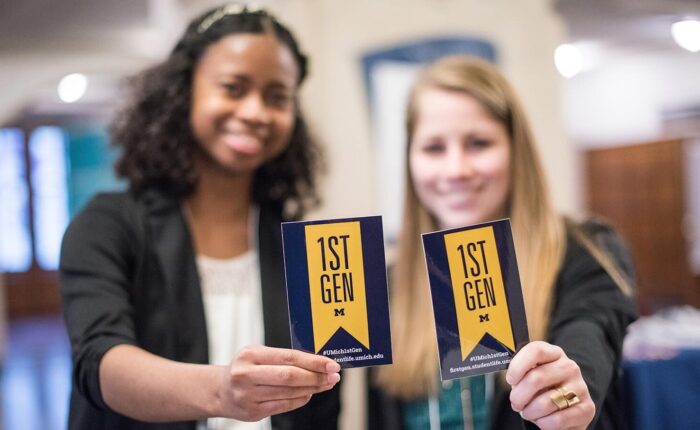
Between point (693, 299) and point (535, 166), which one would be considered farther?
point (693, 299)

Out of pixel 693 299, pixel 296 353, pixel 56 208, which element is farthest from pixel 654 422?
pixel 56 208

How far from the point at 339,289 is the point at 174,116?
736mm

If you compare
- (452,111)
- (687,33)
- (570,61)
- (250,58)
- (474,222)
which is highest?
(570,61)

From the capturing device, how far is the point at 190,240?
4.13ft

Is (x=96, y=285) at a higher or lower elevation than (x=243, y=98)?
lower

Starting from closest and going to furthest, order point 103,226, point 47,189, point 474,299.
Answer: point 474,299 < point 103,226 < point 47,189

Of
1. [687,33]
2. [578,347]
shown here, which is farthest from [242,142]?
[687,33]

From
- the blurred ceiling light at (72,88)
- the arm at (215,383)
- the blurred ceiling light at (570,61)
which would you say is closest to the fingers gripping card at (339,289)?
the arm at (215,383)

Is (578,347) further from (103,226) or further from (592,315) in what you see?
(103,226)

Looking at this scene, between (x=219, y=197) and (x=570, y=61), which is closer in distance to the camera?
(x=219, y=197)

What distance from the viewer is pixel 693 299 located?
7402 mm

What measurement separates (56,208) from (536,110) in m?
9.14

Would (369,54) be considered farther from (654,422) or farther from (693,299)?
(693,299)

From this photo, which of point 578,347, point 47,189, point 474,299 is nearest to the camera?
point 474,299
